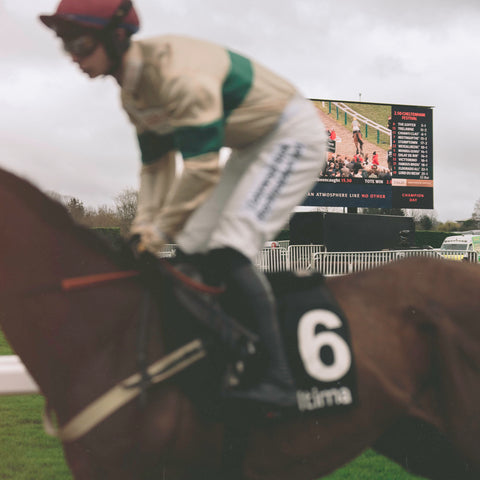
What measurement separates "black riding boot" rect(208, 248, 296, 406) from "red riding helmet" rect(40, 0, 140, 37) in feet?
3.09

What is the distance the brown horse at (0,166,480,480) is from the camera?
82.0 inches

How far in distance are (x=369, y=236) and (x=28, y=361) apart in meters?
17.3

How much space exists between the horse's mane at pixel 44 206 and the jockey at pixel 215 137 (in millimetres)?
222

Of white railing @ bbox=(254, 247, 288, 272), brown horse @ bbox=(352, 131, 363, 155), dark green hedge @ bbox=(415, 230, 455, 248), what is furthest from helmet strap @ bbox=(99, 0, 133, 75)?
dark green hedge @ bbox=(415, 230, 455, 248)

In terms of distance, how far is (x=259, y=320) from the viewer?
219cm

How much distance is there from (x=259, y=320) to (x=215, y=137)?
0.69 metres

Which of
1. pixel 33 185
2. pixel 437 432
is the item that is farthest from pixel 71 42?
pixel 437 432

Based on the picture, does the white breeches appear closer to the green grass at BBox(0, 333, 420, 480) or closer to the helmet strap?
the helmet strap

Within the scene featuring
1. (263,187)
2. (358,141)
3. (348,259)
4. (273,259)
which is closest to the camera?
(263,187)

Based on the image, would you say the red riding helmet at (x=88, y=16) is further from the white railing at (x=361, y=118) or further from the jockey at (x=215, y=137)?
the white railing at (x=361, y=118)

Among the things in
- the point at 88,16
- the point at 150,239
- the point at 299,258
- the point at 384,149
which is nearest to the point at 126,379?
the point at 150,239

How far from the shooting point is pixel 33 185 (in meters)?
2.22

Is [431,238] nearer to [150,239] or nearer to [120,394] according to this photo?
[150,239]

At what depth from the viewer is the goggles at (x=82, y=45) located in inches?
86.3
